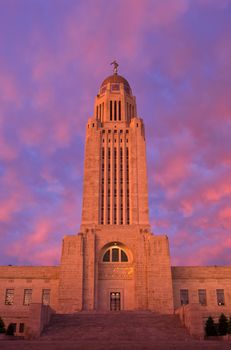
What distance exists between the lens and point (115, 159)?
55844 mm

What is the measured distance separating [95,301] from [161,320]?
1286 cm

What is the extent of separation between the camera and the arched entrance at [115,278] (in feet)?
151

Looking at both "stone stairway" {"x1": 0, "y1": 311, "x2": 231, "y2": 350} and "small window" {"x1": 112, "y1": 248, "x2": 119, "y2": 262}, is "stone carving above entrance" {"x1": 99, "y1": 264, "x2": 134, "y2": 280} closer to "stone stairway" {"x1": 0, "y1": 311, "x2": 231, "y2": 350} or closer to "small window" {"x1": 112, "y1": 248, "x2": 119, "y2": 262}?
"small window" {"x1": 112, "y1": 248, "x2": 119, "y2": 262}

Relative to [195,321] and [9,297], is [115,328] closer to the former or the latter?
[195,321]

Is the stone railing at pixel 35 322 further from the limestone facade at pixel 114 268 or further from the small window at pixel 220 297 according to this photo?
the small window at pixel 220 297

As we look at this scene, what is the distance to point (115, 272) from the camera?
155 ft

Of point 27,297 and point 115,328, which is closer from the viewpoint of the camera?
point 115,328

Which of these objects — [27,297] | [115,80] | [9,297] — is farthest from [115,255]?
[115,80]

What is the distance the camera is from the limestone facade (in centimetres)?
4472

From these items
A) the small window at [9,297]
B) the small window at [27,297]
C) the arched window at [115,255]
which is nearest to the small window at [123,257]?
the arched window at [115,255]

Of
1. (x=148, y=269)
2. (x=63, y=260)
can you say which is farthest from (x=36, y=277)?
(x=148, y=269)

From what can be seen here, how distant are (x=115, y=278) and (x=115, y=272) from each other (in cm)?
72

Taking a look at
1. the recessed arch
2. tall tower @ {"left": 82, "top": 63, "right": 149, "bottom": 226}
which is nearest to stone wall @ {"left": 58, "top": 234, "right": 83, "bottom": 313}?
the recessed arch

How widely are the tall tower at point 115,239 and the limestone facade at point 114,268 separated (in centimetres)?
11
